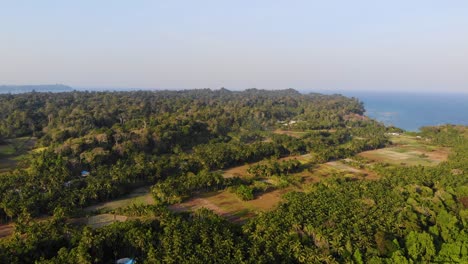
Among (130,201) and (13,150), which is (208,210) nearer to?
(130,201)

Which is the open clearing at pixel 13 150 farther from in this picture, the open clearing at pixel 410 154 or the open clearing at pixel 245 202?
the open clearing at pixel 410 154

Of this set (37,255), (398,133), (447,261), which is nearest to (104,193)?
(37,255)

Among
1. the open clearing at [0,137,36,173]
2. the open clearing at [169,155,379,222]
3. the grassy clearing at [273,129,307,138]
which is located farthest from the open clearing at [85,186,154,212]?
the grassy clearing at [273,129,307,138]

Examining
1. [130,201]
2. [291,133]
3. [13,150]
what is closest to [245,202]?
[130,201]

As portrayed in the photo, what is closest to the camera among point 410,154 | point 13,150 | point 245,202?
point 245,202

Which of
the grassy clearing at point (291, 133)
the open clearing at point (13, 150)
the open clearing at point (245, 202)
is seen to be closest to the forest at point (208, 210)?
the open clearing at point (13, 150)

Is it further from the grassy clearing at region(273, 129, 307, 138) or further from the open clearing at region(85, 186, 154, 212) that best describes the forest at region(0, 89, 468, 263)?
the grassy clearing at region(273, 129, 307, 138)

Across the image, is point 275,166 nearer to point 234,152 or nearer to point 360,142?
point 234,152
